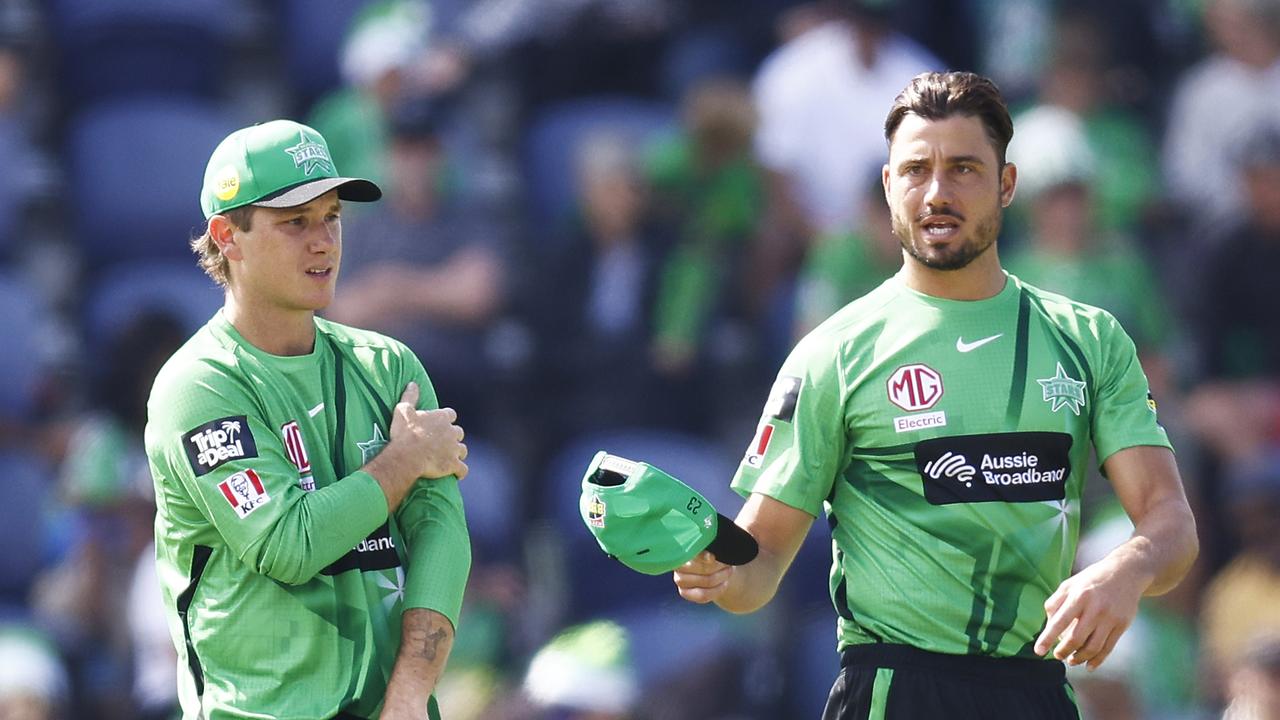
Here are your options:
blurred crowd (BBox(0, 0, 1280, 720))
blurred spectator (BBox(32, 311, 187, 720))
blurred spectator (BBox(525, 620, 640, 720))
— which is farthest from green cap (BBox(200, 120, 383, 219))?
blurred spectator (BBox(32, 311, 187, 720))

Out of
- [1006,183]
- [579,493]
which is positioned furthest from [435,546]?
[579,493]

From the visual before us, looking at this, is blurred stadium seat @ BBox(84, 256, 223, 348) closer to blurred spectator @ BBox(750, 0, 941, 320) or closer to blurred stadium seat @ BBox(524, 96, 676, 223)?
blurred stadium seat @ BBox(524, 96, 676, 223)

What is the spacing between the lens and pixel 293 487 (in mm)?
4531

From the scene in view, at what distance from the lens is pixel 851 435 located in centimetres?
473

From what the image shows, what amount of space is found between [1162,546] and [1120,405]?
37cm

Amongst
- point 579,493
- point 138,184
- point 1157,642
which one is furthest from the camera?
A: point 138,184

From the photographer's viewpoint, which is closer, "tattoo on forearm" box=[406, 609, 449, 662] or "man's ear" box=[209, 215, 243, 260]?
"tattoo on forearm" box=[406, 609, 449, 662]

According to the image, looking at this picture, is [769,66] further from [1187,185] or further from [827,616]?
[827,616]

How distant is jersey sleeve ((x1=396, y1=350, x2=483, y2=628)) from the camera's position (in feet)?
15.2

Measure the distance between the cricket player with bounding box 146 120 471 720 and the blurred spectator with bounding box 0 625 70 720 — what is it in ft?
12.0

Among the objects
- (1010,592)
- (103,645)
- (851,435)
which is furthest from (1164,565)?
(103,645)

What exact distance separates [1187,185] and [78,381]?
5.57 m

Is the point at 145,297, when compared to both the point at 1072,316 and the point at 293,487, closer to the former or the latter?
the point at 293,487

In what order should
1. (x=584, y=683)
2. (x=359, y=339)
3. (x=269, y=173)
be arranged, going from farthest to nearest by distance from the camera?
(x=584, y=683) → (x=359, y=339) → (x=269, y=173)
